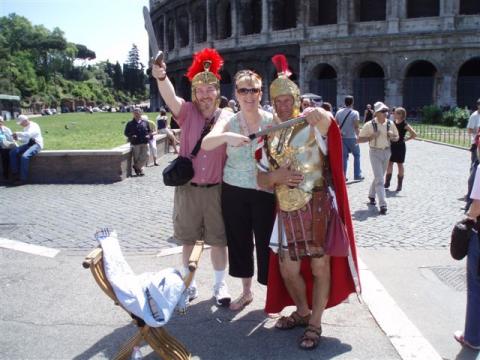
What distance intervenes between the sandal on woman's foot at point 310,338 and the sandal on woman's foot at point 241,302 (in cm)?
87

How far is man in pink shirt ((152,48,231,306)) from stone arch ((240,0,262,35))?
3920 cm

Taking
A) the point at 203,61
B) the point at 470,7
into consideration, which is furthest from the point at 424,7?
the point at 203,61

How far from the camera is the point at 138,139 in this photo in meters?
13.0

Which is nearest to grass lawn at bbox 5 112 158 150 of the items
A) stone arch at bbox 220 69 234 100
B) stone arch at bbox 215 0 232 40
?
stone arch at bbox 220 69 234 100

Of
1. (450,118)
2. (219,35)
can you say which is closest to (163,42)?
(219,35)

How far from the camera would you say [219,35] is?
44.5m

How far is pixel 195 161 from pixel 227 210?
530mm

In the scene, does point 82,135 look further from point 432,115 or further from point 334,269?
point 334,269

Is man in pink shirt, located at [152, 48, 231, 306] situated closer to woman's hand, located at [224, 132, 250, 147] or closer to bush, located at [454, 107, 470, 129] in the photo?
woman's hand, located at [224, 132, 250, 147]

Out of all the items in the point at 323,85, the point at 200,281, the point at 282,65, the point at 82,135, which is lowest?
the point at 200,281

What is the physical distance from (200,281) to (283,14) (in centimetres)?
3831

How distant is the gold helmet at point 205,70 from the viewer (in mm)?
4457

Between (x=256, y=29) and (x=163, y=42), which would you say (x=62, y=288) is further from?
(x=163, y=42)

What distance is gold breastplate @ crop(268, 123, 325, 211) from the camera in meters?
3.80
